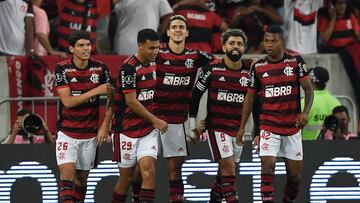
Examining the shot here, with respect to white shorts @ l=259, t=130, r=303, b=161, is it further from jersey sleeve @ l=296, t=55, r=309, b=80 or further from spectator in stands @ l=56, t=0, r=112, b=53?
spectator in stands @ l=56, t=0, r=112, b=53

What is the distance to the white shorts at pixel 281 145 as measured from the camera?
18.4 meters

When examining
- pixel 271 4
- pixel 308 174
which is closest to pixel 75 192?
pixel 308 174

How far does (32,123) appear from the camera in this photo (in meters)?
19.5

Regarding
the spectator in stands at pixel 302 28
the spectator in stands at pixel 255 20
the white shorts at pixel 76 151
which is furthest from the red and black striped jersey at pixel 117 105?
the spectator in stands at pixel 302 28

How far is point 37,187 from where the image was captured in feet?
66.2

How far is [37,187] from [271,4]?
5.29m

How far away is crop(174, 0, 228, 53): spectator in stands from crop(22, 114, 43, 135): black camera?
332 cm

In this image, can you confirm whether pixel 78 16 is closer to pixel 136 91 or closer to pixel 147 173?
pixel 136 91

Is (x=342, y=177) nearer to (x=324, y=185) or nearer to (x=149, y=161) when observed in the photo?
(x=324, y=185)

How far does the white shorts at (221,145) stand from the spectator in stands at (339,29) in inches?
173

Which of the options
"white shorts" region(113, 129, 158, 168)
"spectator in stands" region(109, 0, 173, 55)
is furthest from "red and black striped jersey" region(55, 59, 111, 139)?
"spectator in stands" region(109, 0, 173, 55)

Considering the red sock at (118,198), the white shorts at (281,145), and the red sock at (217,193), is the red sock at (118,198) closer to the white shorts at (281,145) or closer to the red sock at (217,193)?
the red sock at (217,193)

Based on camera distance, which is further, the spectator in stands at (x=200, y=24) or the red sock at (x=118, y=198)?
the spectator in stands at (x=200, y=24)

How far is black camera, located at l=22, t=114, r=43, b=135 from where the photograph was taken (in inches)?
762
